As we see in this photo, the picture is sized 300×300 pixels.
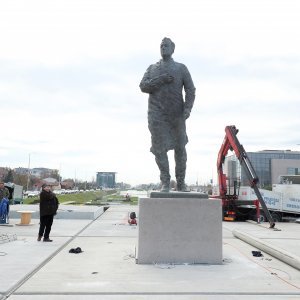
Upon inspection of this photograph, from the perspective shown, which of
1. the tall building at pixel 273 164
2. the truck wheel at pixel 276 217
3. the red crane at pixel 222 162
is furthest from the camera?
the tall building at pixel 273 164

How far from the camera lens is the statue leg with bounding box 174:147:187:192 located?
7.82 meters

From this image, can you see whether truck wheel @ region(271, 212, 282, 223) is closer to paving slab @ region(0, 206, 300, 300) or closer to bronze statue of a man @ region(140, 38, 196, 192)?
paving slab @ region(0, 206, 300, 300)

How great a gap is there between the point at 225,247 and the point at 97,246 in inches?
114

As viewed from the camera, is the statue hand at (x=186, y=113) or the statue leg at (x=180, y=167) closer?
the statue hand at (x=186, y=113)

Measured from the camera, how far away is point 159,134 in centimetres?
766

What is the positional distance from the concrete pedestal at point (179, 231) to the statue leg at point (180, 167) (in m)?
0.85

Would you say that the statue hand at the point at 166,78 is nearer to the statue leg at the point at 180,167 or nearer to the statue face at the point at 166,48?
the statue face at the point at 166,48

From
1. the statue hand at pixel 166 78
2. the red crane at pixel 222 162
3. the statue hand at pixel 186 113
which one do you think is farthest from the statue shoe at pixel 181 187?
the red crane at pixel 222 162

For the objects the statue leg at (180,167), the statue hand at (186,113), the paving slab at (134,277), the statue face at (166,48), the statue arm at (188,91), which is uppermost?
the statue face at (166,48)

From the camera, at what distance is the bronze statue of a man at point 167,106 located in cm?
767

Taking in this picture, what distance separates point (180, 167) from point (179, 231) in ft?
4.58

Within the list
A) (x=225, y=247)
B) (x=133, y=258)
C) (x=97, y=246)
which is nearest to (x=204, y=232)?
(x=133, y=258)

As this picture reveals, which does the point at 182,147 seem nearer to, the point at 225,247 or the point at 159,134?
the point at 159,134

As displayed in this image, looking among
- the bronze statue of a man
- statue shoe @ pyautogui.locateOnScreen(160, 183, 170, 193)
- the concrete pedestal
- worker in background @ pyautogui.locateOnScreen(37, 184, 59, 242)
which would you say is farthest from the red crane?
the concrete pedestal
